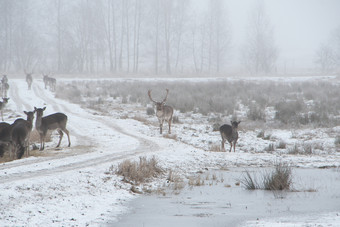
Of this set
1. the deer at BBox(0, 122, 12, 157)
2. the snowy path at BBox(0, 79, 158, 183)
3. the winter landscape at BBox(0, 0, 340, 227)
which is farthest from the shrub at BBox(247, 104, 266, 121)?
the deer at BBox(0, 122, 12, 157)

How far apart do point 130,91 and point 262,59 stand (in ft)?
124

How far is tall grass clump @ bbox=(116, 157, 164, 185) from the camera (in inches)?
392

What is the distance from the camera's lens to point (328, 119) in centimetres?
2066

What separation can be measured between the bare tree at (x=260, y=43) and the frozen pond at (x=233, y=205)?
2266 inches

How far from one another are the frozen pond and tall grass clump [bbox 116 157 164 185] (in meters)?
1.09

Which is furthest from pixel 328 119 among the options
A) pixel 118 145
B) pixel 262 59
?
pixel 262 59

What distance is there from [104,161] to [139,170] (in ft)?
4.57

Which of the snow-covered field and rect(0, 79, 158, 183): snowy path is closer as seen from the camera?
the snow-covered field

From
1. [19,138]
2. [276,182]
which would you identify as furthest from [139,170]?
[19,138]

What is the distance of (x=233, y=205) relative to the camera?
26.7ft

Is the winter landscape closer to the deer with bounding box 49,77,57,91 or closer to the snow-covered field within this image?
the snow-covered field

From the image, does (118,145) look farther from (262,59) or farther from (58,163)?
(262,59)

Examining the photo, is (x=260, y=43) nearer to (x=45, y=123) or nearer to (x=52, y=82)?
(x=52, y=82)

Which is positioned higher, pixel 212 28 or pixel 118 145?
pixel 212 28
